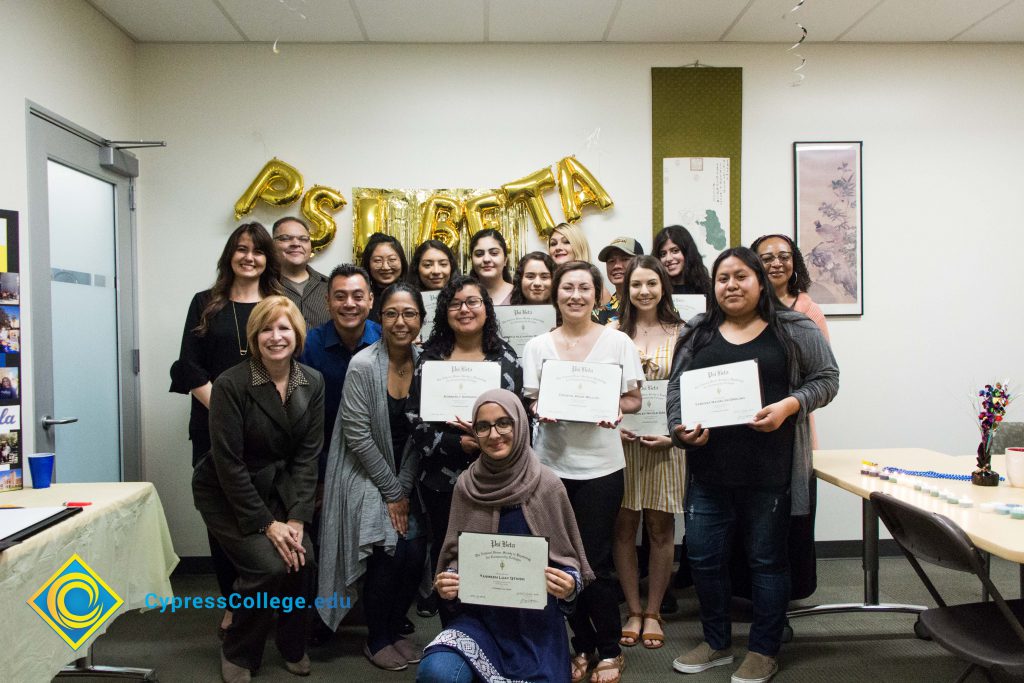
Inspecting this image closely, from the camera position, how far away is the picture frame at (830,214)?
4125 millimetres

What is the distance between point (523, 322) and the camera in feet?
10.3

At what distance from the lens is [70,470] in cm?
329

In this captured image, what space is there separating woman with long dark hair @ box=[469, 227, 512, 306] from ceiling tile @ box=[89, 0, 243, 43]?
1827 millimetres

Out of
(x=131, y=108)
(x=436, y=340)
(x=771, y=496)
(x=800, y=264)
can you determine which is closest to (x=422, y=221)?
(x=436, y=340)

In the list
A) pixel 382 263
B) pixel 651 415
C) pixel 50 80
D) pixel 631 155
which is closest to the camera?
pixel 651 415

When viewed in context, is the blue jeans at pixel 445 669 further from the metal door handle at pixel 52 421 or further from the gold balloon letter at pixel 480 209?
the gold balloon letter at pixel 480 209

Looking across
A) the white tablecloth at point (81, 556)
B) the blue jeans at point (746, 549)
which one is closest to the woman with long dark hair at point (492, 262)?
the blue jeans at point (746, 549)

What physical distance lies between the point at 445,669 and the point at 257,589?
1.01 metres

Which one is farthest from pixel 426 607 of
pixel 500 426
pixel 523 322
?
pixel 500 426

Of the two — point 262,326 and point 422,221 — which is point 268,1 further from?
point 262,326

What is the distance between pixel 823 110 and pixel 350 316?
3.04 meters

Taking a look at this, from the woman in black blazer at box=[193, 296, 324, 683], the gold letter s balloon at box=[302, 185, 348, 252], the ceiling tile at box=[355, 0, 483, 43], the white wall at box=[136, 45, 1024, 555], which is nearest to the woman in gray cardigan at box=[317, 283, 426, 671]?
the woman in black blazer at box=[193, 296, 324, 683]

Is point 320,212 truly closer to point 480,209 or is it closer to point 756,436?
point 480,209

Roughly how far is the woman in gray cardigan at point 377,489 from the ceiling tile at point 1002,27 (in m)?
3.53
